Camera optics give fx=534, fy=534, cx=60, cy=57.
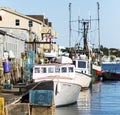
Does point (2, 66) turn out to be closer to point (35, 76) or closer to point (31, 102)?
point (35, 76)

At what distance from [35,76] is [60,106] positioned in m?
3.17

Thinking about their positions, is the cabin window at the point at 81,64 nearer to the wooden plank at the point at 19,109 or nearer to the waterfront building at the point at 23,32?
the waterfront building at the point at 23,32

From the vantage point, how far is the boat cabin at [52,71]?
37812mm

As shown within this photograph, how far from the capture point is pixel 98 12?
304 ft

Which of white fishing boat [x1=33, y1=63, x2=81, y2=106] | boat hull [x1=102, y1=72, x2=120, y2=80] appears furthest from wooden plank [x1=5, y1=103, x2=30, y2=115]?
boat hull [x1=102, y1=72, x2=120, y2=80]

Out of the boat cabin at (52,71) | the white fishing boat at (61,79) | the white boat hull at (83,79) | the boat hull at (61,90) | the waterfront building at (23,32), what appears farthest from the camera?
the waterfront building at (23,32)

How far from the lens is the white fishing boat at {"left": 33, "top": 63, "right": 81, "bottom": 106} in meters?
35.5

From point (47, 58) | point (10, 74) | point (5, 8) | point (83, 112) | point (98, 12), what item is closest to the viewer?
point (83, 112)

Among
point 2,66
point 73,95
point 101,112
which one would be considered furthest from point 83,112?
point 2,66

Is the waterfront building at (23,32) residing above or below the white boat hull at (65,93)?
above

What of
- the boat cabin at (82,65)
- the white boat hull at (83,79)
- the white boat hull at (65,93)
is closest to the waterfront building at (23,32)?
the boat cabin at (82,65)

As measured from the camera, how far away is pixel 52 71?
125ft

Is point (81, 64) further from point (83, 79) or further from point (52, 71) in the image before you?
point (52, 71)

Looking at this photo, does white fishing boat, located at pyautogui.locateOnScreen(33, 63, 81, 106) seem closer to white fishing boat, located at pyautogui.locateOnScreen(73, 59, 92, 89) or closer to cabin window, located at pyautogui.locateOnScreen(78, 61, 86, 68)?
white fishing boat, located at pyautogui.locateOnScreen(73, 59, 92, 89)
